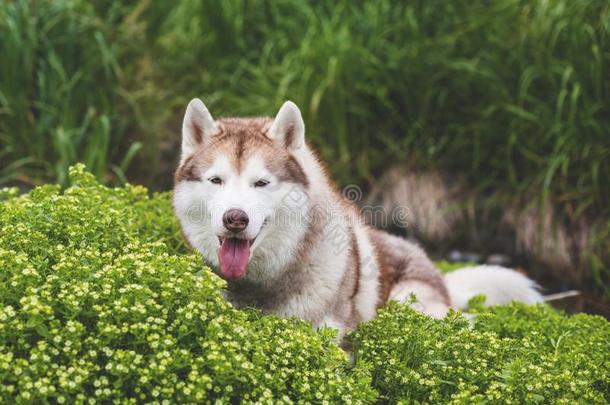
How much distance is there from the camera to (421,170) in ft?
23.7

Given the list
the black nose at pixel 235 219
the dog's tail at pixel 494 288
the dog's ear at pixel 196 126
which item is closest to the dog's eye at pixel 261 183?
the black nose at pixel 235 219

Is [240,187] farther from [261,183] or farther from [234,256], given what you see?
[234,256]

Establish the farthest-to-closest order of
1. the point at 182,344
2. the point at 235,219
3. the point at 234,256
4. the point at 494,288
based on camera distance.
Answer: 1. the point at 494,288
2. the point at 234,256
3. the point at 235,219
4. the point at 182,344

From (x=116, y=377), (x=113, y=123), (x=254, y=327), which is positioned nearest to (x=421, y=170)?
(x=113, y=123)

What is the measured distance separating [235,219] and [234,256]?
0.25 m

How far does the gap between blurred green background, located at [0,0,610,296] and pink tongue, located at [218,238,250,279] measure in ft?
11.1

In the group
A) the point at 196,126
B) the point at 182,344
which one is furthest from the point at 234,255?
the point at 196,126

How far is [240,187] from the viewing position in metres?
3.64

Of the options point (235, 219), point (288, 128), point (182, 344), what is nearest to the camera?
point (182, 344)

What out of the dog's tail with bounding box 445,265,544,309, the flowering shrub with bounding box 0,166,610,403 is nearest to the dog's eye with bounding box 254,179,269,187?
the flowering shrub with bounding box 0,166,610,403

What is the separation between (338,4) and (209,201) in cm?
478

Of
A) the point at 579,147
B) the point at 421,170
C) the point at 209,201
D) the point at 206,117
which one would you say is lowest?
the point at 421,170

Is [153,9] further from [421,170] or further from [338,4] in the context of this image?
[421,170]

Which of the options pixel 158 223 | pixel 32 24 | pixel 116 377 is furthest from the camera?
pixel 32 24
